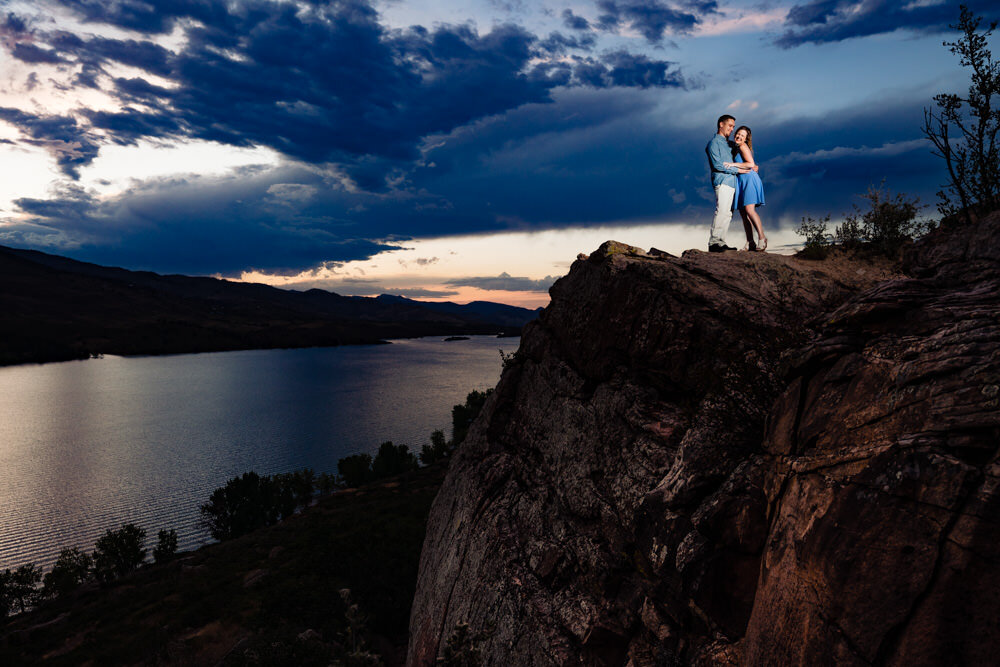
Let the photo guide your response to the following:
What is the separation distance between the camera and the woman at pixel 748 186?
17016 mm

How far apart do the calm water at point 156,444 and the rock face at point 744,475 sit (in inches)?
3698

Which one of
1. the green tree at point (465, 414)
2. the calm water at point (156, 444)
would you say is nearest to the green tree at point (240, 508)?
the calm water at point (156, 444)

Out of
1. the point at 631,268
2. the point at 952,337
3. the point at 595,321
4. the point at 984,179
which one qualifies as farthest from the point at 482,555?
the point at 984,179

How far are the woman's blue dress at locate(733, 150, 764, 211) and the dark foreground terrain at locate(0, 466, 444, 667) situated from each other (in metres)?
26.1

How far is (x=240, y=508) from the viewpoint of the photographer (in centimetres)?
8550

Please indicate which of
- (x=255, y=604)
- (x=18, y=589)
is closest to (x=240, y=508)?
(x=18, y=589)

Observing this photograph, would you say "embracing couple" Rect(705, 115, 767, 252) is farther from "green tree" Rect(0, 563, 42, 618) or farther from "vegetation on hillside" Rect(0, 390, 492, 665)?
"green tree" Rect(0, 563, 42, 618)

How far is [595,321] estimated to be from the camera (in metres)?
17.0

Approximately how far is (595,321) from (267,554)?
180 ft

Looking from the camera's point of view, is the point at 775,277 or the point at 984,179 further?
the point at 775,277

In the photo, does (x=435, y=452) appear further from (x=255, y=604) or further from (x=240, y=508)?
(x=255, y=604)

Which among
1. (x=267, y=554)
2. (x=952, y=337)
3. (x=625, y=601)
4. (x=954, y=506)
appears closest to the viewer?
(x=954, y=506)

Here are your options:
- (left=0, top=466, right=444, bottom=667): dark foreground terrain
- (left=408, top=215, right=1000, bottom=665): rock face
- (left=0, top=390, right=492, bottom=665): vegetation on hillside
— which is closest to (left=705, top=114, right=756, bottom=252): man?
(left=408, top=215, right=1000, bottom=665): rock face

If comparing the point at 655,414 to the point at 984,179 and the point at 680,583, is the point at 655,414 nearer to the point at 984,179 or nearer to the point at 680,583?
the point at 680,583
